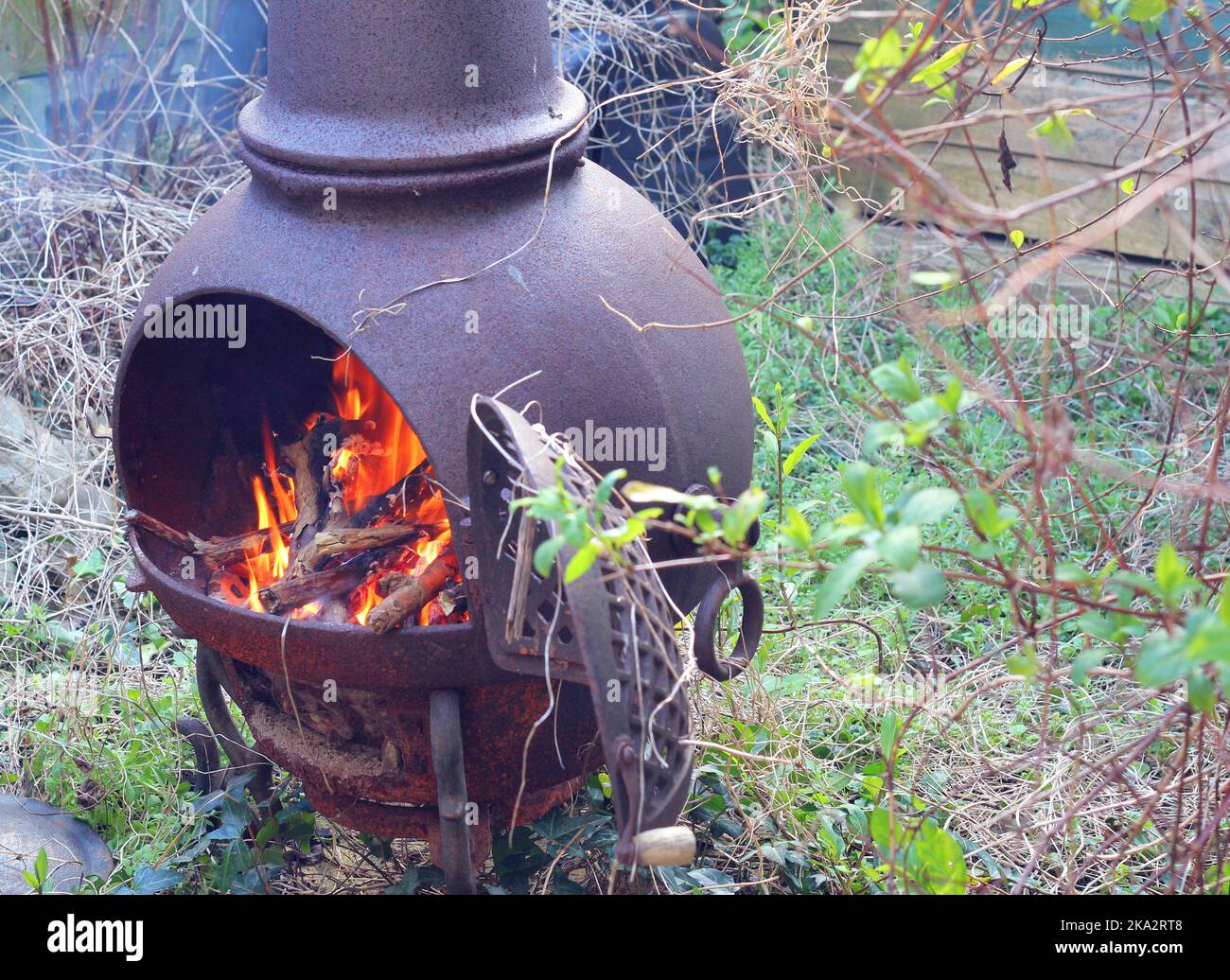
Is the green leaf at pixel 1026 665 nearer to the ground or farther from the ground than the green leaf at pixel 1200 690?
nearer to the ground

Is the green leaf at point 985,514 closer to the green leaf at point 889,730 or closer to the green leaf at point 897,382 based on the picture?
the green leaf at point 897,382

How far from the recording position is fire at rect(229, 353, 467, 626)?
2406mm

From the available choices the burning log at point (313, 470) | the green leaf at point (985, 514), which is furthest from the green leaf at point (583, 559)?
the burning log at point (313, 470)

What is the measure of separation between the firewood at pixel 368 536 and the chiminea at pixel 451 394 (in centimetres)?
2

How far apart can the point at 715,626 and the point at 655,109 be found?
3236 millimetres

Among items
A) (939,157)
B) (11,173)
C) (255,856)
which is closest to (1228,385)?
(255,856)

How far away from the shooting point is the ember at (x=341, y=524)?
93.0 inches

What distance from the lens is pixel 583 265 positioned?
2.18 m

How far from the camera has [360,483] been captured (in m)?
2.53

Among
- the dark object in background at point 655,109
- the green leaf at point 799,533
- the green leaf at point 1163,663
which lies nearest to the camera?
the green leaf at point 1163,663

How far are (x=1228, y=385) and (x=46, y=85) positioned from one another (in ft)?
14.3
